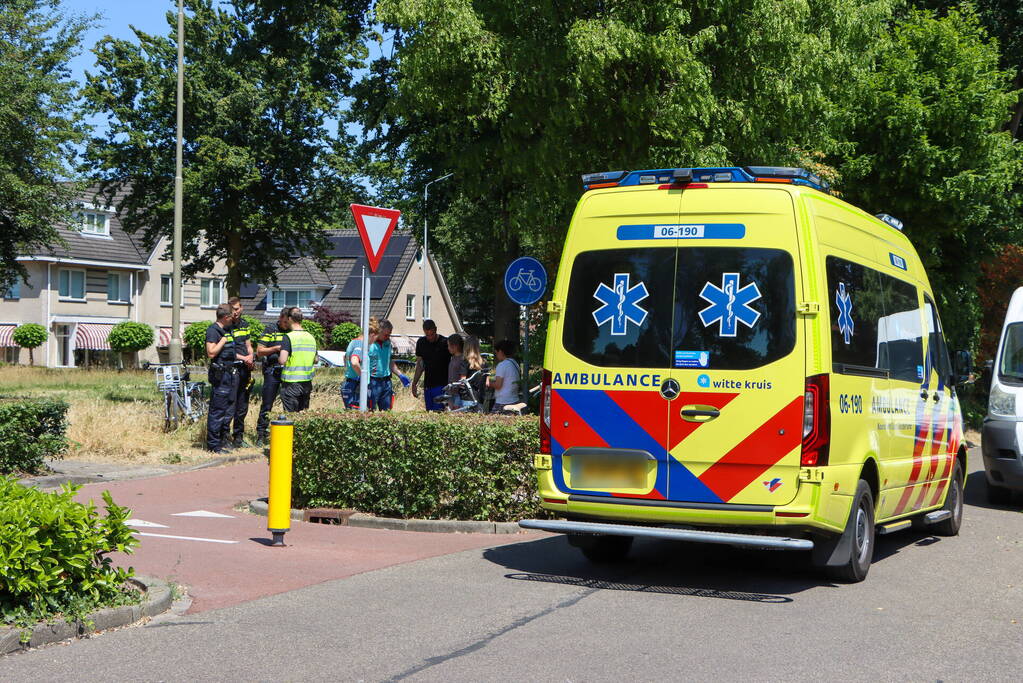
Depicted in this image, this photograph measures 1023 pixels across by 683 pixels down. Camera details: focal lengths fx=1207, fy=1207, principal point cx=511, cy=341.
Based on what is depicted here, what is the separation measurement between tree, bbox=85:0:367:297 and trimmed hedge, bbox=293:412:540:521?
71.9 ft

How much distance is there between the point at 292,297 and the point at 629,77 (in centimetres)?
5737

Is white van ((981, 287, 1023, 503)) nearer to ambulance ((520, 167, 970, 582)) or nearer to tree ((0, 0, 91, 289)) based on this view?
ambulance ((520, 167, 970, 582))

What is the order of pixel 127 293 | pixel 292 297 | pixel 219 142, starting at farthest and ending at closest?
pixel 292 297 → pixel 127 293 → pixel 219 142

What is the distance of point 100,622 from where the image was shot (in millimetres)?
6523

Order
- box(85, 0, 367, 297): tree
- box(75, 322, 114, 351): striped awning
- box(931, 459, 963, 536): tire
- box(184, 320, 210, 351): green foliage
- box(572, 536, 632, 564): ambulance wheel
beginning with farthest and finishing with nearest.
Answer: box(75, 322, 114, 351): striped awning, box(184, 320, 210, 351): green foliage, box(85, 0, 367, 297): tree, box(931, 459, 963, 536): tire, box(572, 536, 632, 564): ambulance wheel

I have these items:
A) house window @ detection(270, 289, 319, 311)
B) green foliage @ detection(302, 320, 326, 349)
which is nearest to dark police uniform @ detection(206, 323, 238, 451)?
green foliage @ detection(302, 320, 326, 349)

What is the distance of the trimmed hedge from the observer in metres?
10.5

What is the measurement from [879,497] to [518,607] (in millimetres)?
3035

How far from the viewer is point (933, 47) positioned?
72.0 feet

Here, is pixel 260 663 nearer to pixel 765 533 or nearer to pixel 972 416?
pixel 765 533

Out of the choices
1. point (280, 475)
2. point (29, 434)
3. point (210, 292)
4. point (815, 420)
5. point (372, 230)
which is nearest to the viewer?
point (815, 420)

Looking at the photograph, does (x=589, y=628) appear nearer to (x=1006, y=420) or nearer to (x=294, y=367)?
(x=1006, y=420)

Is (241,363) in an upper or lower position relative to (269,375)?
upper

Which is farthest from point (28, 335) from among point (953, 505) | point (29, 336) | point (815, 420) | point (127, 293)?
point (815, 420)
